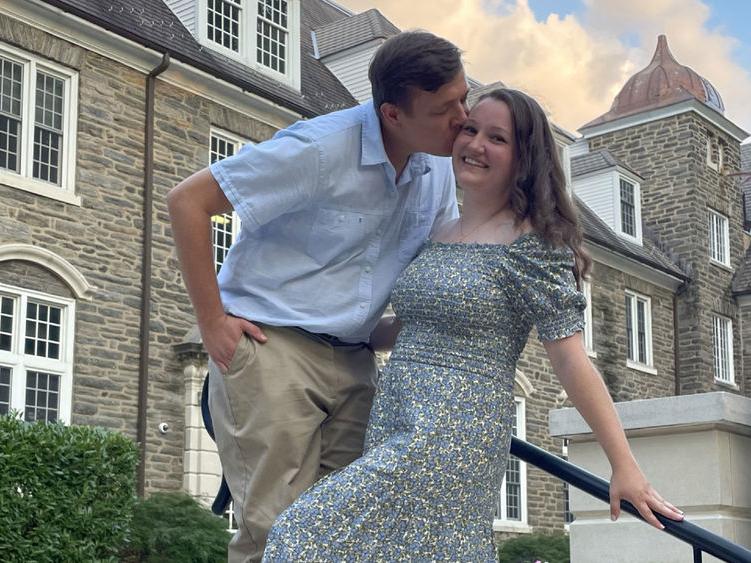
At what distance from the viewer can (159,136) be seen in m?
14.8

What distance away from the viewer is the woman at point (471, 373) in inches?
107

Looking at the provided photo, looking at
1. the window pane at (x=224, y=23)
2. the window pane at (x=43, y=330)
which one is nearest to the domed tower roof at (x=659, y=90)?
the window pane at (x=224, y=23)

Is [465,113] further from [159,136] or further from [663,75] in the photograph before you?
[663,75]

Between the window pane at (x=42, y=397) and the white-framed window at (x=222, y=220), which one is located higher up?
the white-framed window at (x=222, y=220)

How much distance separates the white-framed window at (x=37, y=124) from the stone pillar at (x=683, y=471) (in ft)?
29.7

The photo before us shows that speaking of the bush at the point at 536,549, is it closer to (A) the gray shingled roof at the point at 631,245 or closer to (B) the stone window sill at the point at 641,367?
(A) the gray shingled roof at the point at 631,245

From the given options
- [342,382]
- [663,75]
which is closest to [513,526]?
[663,75]

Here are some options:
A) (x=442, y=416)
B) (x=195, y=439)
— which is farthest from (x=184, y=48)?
(x=442, y=416)

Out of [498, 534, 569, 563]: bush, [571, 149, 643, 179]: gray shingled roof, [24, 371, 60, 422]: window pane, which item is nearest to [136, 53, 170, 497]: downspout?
[24, 371, 60, 422]: window pane

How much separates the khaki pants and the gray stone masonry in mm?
24854

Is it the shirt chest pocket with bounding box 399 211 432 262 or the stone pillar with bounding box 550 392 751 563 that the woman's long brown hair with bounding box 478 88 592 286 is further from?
the stone pillar with bounding box 550 392 751 563

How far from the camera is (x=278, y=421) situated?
2865 mm

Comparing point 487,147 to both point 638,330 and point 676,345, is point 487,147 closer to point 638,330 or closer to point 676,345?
point 638,330

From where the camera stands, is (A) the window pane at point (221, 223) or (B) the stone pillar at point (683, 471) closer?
(B) the stone pillar at point (683, 471)
